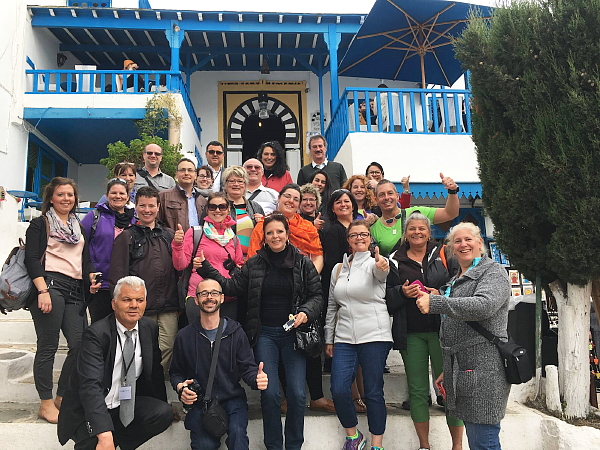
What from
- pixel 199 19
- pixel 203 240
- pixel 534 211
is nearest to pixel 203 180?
pixel 203 240

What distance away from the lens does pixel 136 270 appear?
11.9 feet

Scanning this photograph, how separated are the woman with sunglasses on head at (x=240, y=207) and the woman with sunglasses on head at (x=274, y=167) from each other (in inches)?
40.6

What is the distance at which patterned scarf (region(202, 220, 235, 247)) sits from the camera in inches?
144

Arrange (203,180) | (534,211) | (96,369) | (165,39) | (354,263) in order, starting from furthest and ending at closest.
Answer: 1. (165,39)
2. (203,180)
3. (534,211)
4. (354,263)
5. (96,369)

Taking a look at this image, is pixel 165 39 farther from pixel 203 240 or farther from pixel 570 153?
pixel 570 153

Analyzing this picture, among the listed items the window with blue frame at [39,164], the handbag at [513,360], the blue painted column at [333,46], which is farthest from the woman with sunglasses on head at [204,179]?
the window with blue frame at [39,164]

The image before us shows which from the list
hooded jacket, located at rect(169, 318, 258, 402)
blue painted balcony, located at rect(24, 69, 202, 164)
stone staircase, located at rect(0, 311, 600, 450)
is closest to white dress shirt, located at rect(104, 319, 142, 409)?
hooded jacket, located at rect(169, 318, 258, 402)

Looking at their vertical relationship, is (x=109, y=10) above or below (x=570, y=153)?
above

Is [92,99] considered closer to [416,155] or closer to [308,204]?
[416,155]

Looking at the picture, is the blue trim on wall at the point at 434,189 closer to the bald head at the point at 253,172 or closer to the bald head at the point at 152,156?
Answer: the bald head at the point at 253,172

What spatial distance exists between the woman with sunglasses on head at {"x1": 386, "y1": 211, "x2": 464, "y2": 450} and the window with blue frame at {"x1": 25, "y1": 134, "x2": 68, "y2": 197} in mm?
9296

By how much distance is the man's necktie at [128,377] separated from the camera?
9.92 ft

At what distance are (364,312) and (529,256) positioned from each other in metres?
1.53

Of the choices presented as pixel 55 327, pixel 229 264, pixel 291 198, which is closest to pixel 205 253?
pixel 229 264
